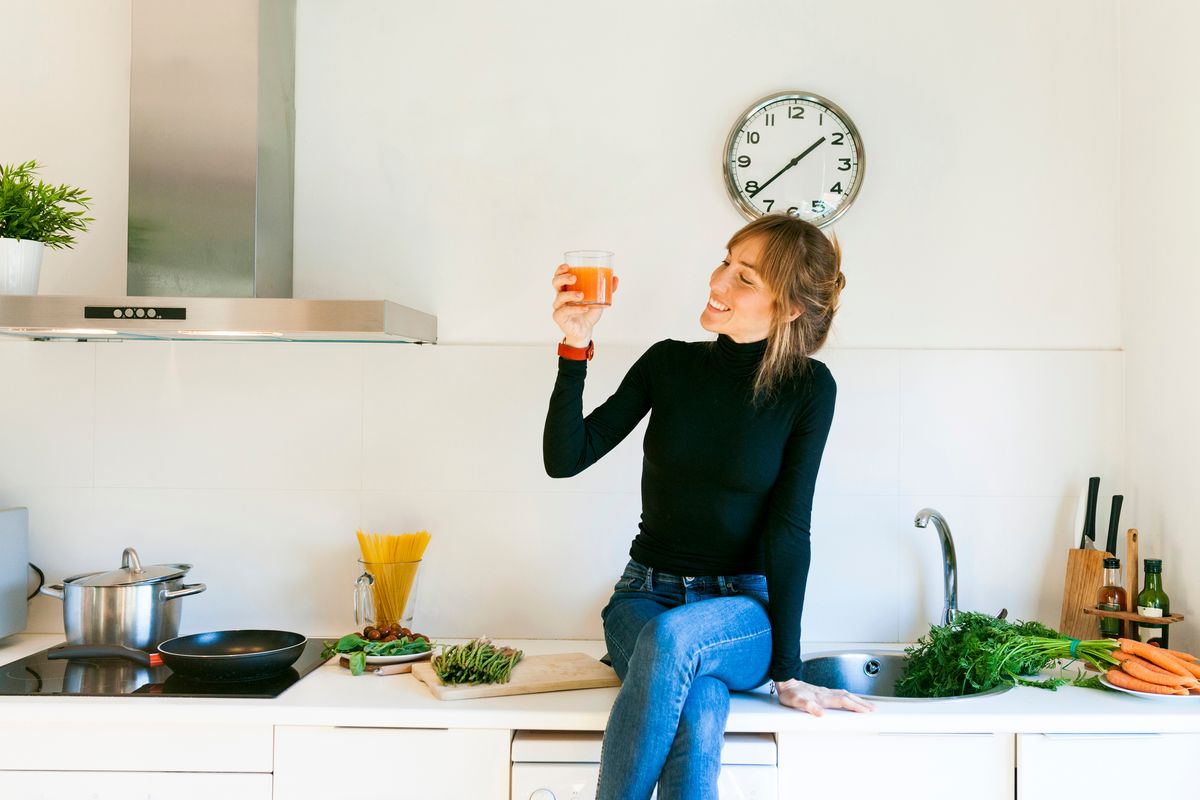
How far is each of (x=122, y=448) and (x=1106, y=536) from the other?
253 centimetres

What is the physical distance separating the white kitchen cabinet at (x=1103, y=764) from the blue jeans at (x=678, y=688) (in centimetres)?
52

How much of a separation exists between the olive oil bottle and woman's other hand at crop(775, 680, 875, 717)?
785 millimetres

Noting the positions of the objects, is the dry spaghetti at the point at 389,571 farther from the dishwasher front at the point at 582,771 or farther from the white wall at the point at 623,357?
the dishwasher front at the point at 582,771

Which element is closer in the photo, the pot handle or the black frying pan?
the black frying pan

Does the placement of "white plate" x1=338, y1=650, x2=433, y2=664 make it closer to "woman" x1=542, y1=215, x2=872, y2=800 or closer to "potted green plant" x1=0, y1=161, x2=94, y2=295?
"woman" x1=542, y1=215, x2=872, y2=800

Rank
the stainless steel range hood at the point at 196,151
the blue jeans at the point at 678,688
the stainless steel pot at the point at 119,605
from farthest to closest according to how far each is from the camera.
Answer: the stainless steel range hood at the point at 196,151 < the stainless steel pot at the point at 119,605 < the blue jeans at the point at 678,688

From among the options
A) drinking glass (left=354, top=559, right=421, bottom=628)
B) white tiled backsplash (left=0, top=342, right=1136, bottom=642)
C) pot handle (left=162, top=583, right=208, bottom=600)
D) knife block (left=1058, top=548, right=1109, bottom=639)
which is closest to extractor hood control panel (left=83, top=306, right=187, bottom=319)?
white tiled backsplash (left=0, top=342, right=1136, bottom=642)

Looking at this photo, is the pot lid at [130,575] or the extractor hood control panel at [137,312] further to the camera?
the pot lid at [130,575]

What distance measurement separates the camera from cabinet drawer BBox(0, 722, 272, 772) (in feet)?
5.87

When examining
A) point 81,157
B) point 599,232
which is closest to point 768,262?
point 599,232

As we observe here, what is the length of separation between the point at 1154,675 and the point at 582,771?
115 cm

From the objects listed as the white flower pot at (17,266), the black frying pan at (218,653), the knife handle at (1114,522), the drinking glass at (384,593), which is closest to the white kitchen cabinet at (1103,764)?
the knife handle at (1114,522)

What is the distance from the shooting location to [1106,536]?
2.39 m

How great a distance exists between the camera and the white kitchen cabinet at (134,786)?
1786mm
